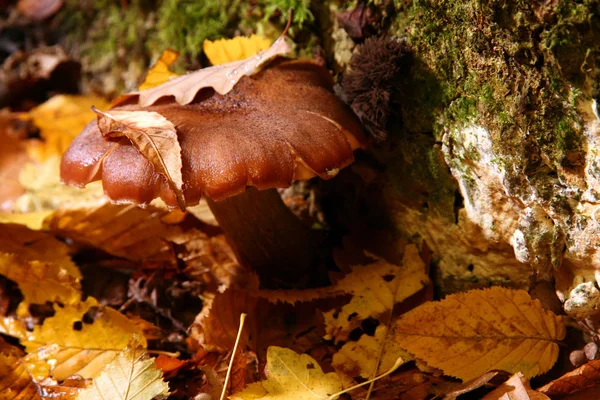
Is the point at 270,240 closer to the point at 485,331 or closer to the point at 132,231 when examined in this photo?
the point at 132,231

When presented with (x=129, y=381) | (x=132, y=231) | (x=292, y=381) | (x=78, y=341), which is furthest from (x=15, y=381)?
(x=292, y=381)

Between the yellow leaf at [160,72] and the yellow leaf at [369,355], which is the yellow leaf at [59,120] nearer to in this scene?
the yellow leaf at [160,72]

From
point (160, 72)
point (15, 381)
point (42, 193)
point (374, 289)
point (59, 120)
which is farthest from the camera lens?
point (59, 120)

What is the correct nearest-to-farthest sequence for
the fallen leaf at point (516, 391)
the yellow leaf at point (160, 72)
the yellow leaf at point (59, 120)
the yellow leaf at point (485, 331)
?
the fallen leaf at point (516, 391) → the yellow leaf at point (485, 331) → the yellow leaf at point (160, 72) → the yellow leaf at point (59, 120)

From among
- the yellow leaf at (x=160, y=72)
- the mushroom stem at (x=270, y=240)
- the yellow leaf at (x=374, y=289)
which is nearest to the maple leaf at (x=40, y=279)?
the mushroom stem at (x=270, y=240)

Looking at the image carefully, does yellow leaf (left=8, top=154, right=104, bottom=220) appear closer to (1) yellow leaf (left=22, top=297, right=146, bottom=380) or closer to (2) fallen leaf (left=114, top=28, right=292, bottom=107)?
(1) yellow leaf (left=22, top=297, right=146, bottom=380)

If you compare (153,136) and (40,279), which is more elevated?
(153,136)
